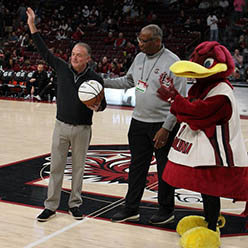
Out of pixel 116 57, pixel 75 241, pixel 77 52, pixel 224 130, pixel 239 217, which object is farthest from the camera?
pixel 116 57

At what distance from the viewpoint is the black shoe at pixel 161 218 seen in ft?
12.8

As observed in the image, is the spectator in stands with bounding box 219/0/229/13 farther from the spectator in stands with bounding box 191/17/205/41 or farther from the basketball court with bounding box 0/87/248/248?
the basketball court with bounding box 0/87/248/248

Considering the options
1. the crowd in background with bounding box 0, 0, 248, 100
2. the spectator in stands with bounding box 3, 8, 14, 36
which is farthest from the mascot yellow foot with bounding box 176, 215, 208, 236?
the spectator in stands with bounding box 3, 8, 14, 36

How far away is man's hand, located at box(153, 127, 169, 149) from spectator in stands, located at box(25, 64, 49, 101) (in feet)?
35.0

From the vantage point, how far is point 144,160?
12.8 ft

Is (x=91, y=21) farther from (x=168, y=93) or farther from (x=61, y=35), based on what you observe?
(x=168, y=93)

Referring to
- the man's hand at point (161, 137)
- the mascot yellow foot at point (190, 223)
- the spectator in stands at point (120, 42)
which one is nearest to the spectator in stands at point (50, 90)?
the spectator in stands at point (120, 42)

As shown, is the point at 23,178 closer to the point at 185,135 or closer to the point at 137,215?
the point at 137,215

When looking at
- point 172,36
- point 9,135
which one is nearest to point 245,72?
point 172,36

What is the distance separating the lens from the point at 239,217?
13.9ft

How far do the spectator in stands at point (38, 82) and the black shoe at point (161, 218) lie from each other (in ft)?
34.4

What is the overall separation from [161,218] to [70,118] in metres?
1.14

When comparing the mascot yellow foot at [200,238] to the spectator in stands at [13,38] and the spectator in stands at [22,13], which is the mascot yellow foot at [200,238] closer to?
the spectator in stands at [13,38]

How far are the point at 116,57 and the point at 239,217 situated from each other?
13819 millimetres
